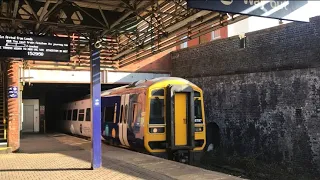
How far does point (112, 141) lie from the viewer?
51.5ft

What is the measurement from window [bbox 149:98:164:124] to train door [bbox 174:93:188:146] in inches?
19.8

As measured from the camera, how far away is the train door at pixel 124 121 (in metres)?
14.1

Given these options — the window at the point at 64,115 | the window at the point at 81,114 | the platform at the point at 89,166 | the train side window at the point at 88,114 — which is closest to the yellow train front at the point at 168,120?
the platform at the point at 89,166

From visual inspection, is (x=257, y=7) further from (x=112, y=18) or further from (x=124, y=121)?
(x=124, y=121)

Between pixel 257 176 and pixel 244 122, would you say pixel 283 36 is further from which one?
pixel 257 176

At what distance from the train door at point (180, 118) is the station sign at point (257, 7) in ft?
23.3

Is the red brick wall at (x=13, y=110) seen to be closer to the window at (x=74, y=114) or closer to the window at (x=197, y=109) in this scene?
the window at (x=197, y=109)

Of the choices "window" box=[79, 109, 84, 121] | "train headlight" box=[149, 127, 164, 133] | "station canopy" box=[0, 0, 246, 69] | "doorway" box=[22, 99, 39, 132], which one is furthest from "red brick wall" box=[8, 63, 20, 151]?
"doorway" box=[22, 99, 39, 132]

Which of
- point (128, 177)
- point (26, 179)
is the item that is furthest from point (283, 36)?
point (26, 179)

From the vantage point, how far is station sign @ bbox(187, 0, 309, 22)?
4879 mm

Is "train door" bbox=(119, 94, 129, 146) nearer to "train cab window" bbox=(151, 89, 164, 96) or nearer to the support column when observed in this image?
"train cab window" bbox=(151, 89, 164, 96)

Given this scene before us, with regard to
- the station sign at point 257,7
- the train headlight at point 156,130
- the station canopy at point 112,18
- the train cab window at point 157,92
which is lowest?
the train headlight at point 156,130

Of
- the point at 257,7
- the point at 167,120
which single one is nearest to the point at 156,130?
the point at 167,120

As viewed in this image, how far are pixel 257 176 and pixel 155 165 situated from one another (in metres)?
5.93
